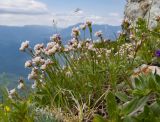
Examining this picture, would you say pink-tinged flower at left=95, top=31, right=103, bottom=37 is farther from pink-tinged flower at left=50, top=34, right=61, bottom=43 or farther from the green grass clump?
pink-tinged flower at left=50, top=34, right=61, bottom=43

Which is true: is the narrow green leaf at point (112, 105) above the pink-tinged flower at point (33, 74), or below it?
above

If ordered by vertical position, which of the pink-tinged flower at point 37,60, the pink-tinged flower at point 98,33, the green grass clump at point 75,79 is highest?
the pink-tinged flower at point 98,33

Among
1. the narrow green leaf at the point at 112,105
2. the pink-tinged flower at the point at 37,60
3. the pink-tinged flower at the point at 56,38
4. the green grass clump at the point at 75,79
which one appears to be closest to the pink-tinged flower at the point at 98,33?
the green grass clump at the point at 75,79

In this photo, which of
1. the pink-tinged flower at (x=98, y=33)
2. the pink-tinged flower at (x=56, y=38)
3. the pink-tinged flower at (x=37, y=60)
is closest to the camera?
the pink-tinged flower at (x=37, y=60)

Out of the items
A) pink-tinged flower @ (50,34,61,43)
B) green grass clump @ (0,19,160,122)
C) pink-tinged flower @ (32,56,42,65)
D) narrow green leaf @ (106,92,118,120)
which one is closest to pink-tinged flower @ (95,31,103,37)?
green grass clump @ (0,19,160,122)

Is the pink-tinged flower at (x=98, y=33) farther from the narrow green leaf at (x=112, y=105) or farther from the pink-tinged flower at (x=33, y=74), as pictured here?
the narrow green leaf at (x=112, y=105)

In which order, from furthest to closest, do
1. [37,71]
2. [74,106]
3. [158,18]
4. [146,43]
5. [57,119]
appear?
[158,18] → [146,43] → [37,71] → [74,106] → [57,119]

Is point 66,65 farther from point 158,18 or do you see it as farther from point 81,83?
point 158,18

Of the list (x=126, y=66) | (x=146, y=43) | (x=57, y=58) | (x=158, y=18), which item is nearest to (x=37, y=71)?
(x=57, y=58)

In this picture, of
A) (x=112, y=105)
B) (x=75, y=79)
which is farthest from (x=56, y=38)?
(x=112, y=105)

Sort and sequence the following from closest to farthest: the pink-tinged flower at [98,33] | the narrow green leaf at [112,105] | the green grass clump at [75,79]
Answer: the narrow green leaf at [112,105]
the green grass clump at [75,79]
the pink-tinged flower at [98,33]

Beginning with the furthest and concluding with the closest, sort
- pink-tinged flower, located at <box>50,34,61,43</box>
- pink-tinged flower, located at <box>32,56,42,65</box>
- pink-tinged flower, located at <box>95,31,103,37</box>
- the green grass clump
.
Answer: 1. pink-tinged flower, located at <box>95,31,103,37</box>
2. pink-tinged flower, located at <box>50,34,61,43</box>
3. pink-tinged flower, located at <box>32,56,42,65</box>
4. the green grass clump
